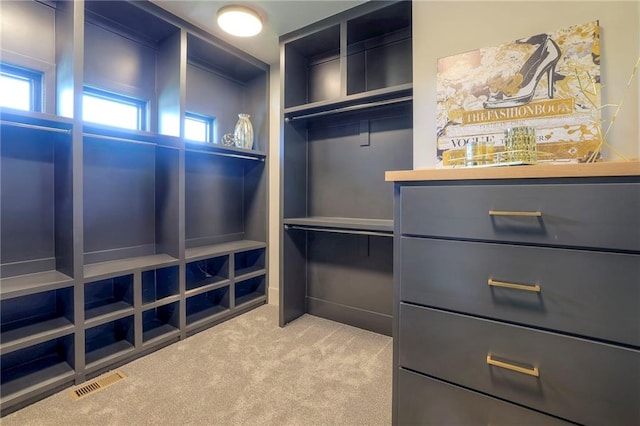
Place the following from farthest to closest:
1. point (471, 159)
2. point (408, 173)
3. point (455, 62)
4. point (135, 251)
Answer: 1. point (135, 251)
2. point (455, 62)
3. point (471, 159)
4. point (408, 173)

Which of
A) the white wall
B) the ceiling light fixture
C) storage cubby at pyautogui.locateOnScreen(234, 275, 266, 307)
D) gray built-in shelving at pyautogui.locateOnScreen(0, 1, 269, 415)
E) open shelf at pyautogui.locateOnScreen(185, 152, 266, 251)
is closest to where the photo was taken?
the white wall

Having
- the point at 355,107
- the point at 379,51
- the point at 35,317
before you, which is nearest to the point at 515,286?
the point at 355,107

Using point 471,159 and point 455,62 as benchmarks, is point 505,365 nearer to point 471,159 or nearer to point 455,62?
point 471,159

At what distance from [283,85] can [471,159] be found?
1.63m

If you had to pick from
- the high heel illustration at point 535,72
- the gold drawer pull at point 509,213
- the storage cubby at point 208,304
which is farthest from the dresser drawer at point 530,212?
the storage cubby at point 208,304

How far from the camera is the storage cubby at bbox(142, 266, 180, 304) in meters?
2.29

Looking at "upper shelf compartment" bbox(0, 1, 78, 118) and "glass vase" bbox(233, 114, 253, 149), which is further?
"glass vase" bbox(233, 114, 253, 149)

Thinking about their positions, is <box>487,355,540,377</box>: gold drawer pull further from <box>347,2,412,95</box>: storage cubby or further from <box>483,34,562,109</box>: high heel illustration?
<box>347,2,412,95</box>: storage cubby

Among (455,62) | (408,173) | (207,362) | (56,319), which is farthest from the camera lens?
(207,362)

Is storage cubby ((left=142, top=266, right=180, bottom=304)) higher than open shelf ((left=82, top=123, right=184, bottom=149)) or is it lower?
lower

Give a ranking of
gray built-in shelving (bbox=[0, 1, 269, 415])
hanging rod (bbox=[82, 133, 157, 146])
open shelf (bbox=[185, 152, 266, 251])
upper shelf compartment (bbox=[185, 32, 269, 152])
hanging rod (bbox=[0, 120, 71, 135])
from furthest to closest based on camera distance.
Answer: open shelf (bbox=[185, 152, 266, 251]) → upper shelf compartment (bbox=[185, 32, 269, 152]) → hanging rod (bbox=[82, 133, 157, 146]) → gray built-in shelving (bbox=[0, 1, 269, 415]) → hanging rod (bbox=[0, 120, 71, 135])

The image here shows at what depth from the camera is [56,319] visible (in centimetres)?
177

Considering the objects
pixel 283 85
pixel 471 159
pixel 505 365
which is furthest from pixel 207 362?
pixel 283 85

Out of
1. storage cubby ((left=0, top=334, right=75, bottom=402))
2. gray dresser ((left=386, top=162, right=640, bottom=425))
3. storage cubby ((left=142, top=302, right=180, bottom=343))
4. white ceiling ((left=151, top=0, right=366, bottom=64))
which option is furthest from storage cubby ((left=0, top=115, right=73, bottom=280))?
gray dresser ((left=386, top=162, right=640, bottom=425))
